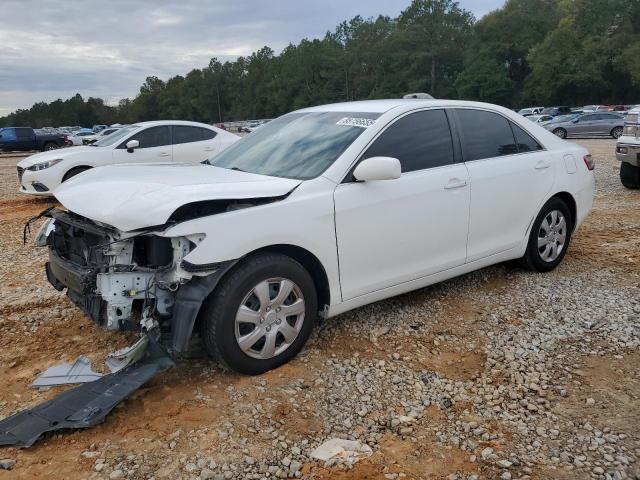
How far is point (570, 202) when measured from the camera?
5344 mm

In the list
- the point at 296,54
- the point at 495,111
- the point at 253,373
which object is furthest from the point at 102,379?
the point at 296,54

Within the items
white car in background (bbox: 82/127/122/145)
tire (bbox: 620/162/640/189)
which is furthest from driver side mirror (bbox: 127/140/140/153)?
tire (bbox: 620/162/640/189)

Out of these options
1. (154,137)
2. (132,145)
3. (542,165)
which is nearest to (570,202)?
(542,165)

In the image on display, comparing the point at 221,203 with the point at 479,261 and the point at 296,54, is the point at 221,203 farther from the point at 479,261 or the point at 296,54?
→ the point at 296,54

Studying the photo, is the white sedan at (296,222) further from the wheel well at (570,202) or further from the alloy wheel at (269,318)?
the wheel well at (570,202)

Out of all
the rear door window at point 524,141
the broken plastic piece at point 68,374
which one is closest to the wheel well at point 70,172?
the broken plastic piece at point 68,374

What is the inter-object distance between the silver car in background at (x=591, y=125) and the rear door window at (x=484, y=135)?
2230 cm

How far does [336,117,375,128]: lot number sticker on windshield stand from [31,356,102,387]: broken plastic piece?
94.9 inches

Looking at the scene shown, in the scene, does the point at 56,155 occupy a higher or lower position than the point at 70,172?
higher

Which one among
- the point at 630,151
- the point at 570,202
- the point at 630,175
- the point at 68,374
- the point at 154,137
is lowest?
the point at 68,374

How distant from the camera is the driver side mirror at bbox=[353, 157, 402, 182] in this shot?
140 inches

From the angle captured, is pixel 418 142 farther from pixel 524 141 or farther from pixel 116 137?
pixel 116 137

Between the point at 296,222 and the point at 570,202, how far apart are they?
10.6ft

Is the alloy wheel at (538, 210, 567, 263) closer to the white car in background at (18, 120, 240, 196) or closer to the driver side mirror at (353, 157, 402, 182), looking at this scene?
the driver side mirror at (353, 157, 402, 182)
